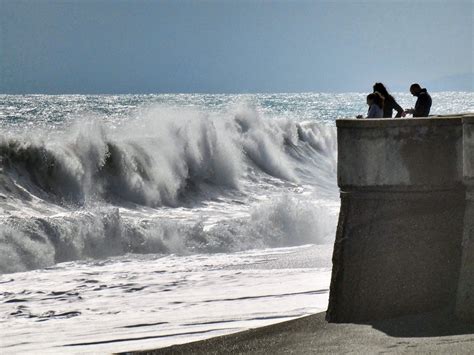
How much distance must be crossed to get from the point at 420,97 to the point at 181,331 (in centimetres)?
299

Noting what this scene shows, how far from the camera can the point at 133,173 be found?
70.5 feet

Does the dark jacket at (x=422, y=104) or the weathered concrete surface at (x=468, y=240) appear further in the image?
the dark jacket at (x=422, y=104)

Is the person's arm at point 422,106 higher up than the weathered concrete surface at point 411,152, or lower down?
higher up

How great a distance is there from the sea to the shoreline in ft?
1.67

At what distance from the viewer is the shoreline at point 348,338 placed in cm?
678

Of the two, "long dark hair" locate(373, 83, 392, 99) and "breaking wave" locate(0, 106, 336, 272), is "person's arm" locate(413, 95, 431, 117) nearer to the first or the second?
"long dark hair" locate(373, 83, 392, 99)

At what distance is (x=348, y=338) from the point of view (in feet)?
23.6

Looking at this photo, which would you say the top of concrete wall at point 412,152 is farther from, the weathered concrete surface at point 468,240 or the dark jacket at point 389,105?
the dark jacket at point 389,105

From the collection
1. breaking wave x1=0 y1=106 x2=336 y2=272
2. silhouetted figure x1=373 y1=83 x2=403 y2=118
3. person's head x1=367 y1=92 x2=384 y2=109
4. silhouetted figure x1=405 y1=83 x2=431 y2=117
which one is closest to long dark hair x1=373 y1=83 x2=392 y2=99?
silhouetted figure x1=373 y1=83 x2=403 y2=118

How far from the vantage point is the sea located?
30.3ft

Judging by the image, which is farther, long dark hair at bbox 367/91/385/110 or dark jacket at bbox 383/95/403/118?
dark jacket at bbox 383/95/403/118

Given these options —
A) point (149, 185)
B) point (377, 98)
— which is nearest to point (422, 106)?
point (377, 98)

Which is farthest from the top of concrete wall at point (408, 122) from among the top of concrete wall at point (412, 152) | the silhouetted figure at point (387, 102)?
the silhouetted figure at point (387, 102)

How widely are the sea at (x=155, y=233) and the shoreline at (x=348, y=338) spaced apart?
20.0 inches
